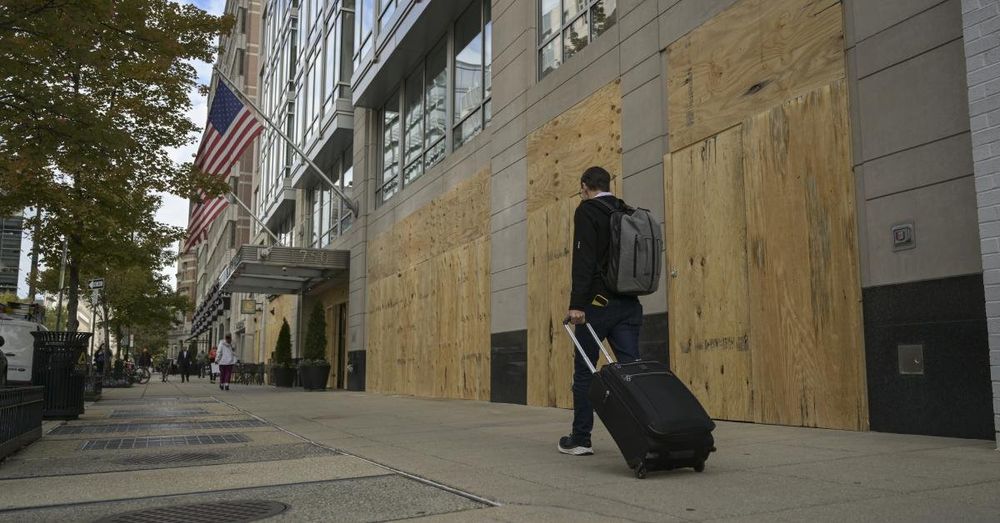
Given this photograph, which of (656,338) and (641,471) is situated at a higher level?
(656,338)

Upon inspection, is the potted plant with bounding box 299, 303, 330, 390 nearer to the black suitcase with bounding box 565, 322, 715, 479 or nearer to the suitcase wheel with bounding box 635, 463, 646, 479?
the black suitcase with bounding box 565, 322, 715, 479

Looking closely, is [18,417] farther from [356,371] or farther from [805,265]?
[356,371]

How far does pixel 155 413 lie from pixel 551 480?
32.3ft

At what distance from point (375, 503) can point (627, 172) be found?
6655 mm

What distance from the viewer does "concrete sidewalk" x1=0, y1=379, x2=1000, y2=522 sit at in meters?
3.63

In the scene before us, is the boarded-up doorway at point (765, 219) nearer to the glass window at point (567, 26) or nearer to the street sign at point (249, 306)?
the glass window at point (567, 26)

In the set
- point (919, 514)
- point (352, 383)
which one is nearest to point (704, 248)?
point (919, 514)

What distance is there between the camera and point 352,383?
2167cm

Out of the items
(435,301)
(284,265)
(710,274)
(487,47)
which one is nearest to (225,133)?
(284,265)

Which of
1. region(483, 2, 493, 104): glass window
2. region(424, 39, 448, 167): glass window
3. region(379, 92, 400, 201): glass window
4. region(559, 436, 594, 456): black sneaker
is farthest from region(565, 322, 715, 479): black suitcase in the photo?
region(379, 92, 400, 201): glass window

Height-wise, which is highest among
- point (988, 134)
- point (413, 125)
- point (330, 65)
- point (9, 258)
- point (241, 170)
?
point (241, 170)

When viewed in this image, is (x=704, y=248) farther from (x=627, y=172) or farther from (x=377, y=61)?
(x=377, y=61)

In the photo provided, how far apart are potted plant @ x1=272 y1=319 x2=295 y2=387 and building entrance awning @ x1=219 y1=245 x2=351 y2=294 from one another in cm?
201

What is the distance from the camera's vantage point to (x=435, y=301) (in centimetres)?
1619
